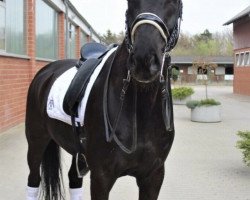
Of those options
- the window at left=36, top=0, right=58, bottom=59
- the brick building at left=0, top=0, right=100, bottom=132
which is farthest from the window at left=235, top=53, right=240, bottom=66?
the window at left=36, top=0, right=58, bottom=59

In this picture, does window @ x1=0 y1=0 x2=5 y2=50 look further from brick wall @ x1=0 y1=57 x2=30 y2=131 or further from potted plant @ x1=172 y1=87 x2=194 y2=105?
potted plant @ x1=172 y1=87 x2=194 y2=105

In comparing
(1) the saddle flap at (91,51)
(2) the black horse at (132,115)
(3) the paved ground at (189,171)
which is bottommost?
(3) the paved ground at (189,171)

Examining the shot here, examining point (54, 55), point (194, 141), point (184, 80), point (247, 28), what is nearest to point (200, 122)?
point (194, 141)

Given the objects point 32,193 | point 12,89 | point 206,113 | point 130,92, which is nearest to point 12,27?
point 12,89

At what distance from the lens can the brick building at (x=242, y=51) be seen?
30766 millimetres

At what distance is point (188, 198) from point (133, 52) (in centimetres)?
350

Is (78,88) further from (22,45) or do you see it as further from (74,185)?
(22,45)

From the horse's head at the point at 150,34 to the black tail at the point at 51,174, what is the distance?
7.82 feet

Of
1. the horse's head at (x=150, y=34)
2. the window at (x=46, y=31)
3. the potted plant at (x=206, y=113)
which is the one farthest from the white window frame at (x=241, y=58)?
the horse's head at (x=150, y=34)

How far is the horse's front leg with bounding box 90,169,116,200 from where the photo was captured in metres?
2.96

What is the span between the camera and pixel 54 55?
19.0 m

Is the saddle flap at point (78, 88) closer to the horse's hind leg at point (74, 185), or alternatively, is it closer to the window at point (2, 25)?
the horse's hind leg at point (74, 185)

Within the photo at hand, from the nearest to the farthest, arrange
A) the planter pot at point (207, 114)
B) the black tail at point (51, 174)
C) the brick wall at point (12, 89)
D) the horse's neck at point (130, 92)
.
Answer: the horse's neck at point (130, 92) < the black tail at point (51, 174) < the brick wall at point (12, 89) < the planter pot at point (207, 114)

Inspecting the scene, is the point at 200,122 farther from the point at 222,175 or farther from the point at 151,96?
the point at 151,96
